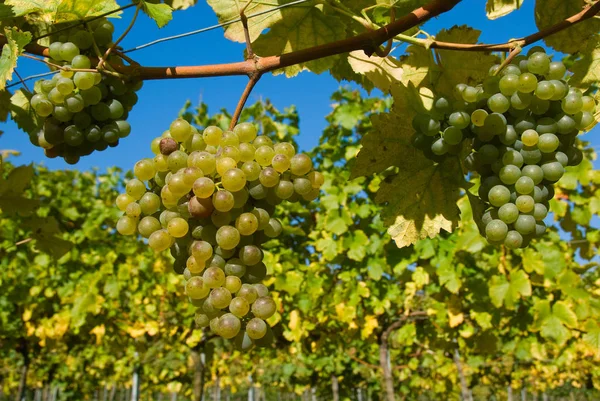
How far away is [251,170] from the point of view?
1.04 meters

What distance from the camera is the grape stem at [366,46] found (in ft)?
3.53

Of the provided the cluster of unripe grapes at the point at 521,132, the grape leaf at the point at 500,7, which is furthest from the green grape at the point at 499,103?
the grape leaf at the point at 500,7

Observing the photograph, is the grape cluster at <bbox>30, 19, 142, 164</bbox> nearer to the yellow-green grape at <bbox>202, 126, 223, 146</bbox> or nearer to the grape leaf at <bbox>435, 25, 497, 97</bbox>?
the yellow-green grape at <bbox>202, 126, 223, 146</bbox>

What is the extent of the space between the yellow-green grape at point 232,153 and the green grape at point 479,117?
48cm

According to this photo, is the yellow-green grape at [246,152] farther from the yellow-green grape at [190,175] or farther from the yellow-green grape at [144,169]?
the yellow-green grape at [144,169]

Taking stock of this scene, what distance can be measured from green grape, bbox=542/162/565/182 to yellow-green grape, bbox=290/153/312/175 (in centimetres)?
48

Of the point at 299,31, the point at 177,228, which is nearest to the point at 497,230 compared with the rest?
the point at 177,228

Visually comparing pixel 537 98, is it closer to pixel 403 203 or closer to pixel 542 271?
pixel 403 203

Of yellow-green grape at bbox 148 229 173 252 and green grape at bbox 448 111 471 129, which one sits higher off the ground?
green grape at bbox 448 111 471 129

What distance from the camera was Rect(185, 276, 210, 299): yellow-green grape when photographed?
1.04 m

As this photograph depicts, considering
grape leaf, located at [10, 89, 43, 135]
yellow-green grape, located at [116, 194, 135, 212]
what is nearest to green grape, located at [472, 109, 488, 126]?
yellow-green grape, located at [116, 194, 135, 212]

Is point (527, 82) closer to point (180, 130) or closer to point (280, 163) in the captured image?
point (280, 163)

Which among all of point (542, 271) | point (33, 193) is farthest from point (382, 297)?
point (33, 193)

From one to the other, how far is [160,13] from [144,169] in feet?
1.42
